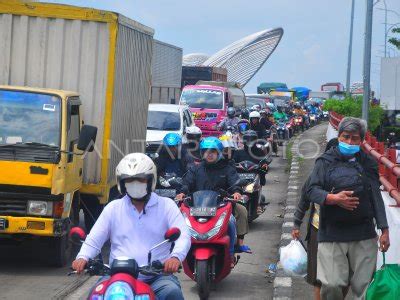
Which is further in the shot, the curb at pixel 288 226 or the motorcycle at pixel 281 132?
the motorcycle at pixel 281 132

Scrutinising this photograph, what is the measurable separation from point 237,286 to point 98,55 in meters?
3.76

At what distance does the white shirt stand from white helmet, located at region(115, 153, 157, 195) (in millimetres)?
160

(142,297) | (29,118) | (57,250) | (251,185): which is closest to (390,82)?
(251,185)

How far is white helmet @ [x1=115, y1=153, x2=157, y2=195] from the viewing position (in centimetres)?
598

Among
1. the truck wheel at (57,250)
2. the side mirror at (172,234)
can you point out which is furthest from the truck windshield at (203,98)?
the side mirror at (172,234)

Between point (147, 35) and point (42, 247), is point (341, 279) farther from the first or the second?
point (147, 35)

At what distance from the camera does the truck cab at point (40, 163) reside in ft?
35.2

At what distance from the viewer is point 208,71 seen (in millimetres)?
55688

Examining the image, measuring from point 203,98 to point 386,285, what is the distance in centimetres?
2859

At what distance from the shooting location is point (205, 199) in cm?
984

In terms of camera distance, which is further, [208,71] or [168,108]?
[208,71]

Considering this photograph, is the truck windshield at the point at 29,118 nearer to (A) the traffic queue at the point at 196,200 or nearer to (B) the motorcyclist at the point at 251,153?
(A) the traffic queue at the point at 196,200

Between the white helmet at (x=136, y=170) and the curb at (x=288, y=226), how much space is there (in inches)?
153

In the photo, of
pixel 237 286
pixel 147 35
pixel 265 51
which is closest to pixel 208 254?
pixel 237 286
